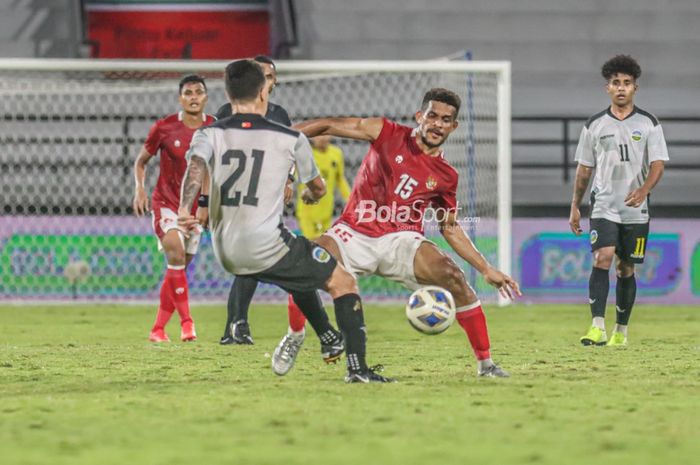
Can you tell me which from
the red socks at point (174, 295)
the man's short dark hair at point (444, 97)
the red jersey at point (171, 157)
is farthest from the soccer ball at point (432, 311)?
the red jersey at point (171, 157)

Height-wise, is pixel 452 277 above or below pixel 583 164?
below

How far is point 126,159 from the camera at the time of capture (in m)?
15.4

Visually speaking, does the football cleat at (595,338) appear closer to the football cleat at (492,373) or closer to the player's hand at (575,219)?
the player's hand at (575,219)

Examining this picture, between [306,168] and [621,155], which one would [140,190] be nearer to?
[621,155]

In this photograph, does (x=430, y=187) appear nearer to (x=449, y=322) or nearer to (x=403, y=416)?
(x=449, y=322)

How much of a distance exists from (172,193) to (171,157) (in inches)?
10.0

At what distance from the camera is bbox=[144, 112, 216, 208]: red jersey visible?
9.54 metres

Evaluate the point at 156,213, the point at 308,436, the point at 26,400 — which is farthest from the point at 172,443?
the point at 156,213

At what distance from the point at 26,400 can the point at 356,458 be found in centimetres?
212

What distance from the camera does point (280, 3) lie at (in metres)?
17.6

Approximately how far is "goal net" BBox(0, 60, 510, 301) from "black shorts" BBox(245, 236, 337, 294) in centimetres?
653

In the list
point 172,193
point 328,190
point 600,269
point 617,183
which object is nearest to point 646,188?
point 617,183

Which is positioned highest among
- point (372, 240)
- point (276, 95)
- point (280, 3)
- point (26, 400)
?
point (280, 3)

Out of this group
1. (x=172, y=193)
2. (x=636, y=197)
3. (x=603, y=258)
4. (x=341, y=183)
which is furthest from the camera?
(x=341, y=183)
